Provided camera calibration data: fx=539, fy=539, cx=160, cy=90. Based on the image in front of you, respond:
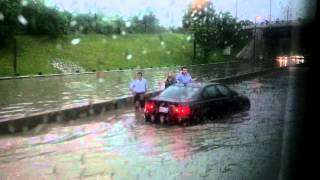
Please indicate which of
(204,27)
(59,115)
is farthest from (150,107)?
(204,27)

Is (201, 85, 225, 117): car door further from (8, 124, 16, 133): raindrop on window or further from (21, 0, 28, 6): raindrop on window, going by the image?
(21, 0, 28, 6): raindrop on window

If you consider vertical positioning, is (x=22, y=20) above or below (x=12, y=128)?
above

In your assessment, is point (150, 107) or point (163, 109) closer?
point (163, 109)

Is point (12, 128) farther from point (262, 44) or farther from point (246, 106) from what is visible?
point (262, 44)

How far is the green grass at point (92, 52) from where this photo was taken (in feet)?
104

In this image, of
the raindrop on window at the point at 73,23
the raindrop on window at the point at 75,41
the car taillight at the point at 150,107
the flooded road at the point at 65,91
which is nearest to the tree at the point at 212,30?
the flooded road at the point at 65,91

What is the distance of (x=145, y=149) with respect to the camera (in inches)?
385

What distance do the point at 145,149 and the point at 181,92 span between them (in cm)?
395

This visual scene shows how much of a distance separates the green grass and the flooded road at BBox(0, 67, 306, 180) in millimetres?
16027

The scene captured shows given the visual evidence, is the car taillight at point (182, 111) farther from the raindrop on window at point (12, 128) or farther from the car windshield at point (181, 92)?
the raindrop on window at point (12, 128)

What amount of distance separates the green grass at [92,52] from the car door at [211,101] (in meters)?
14.8

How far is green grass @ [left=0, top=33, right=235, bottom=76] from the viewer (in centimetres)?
3181

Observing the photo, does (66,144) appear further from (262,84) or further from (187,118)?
(262,84)

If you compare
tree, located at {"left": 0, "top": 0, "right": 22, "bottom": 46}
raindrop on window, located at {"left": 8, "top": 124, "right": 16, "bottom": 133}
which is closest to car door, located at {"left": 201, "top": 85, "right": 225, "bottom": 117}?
raindrop on window, located at {"left": 8, "top": 124, "right": 16, "bottom": 133}
